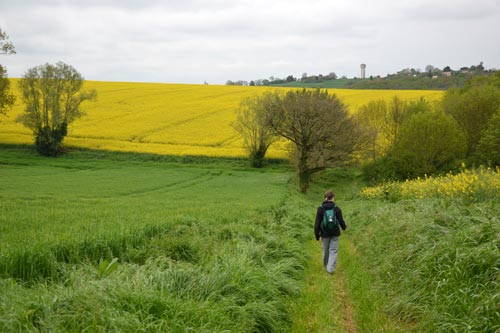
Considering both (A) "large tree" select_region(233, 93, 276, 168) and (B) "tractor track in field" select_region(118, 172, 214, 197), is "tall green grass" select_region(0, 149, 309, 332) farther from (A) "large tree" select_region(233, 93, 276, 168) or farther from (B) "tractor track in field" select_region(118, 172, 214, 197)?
(A) "large tree" select_region(233, 93, 276, 168)

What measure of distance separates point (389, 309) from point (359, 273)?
2645mm

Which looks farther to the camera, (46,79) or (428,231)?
(46,79)

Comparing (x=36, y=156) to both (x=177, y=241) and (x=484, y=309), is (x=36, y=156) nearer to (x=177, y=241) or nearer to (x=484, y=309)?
(x=177, y=241)

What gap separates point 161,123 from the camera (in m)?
54.1

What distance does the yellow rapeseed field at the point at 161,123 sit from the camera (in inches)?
1843

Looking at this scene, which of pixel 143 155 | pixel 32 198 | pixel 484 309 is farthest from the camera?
pixel 143 155

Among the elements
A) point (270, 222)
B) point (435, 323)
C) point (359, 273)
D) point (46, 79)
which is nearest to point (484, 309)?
point (435, 323)

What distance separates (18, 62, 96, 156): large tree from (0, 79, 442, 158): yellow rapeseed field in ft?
8.99

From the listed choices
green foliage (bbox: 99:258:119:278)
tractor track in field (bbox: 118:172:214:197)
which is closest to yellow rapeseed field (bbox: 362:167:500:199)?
green foliage (bbox: 99:258:119:278)

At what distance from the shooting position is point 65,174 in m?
34.6

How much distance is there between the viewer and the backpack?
397 inches

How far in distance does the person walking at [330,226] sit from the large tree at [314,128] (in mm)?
23823

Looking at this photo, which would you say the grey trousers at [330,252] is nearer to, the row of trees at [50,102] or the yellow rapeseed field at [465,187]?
the yellow rapeseed field at [465,187]

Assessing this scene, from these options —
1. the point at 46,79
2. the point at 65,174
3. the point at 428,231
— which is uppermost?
Answer: the point at 46,79
